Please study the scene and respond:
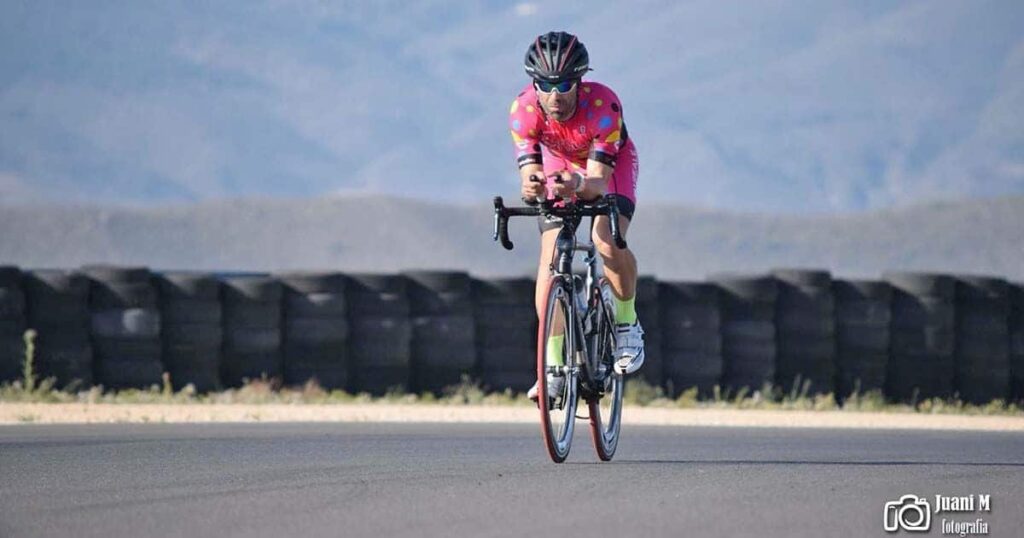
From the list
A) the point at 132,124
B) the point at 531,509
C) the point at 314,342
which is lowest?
the point at 531,509

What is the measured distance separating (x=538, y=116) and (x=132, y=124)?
121m

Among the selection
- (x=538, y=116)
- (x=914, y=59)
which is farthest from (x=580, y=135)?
(x=914, y=59)

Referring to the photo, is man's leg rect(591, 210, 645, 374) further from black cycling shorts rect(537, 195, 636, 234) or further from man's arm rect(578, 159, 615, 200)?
man's arm rect(578, 159, 615, 200)

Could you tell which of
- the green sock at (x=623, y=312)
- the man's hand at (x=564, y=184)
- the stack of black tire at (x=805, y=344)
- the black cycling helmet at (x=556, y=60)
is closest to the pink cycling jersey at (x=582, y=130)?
the black cycling helmet at (x=556, y=60)

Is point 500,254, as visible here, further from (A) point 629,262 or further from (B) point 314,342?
(A) point 629,262

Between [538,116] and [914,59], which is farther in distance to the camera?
[914,59]

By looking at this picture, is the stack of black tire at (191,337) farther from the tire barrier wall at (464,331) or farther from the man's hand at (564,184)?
the man's hand at (564,184)

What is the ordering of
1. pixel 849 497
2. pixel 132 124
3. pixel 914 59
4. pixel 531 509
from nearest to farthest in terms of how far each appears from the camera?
pixel 531 509
pixel 849 497
pixel 132 124
pixel 914 59

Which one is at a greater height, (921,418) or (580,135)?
(580,135)

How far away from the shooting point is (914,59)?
153125mm

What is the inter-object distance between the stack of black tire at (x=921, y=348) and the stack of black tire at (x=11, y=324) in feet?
27.1

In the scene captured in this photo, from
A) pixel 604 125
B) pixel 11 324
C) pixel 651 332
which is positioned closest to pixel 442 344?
pixel 651 332

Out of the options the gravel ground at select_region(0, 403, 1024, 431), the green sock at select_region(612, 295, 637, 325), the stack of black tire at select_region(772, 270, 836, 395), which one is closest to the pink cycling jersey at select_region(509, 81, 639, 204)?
the green sock at select_region(612, 295, 637, 325)

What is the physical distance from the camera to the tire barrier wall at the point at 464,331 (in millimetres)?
17172
